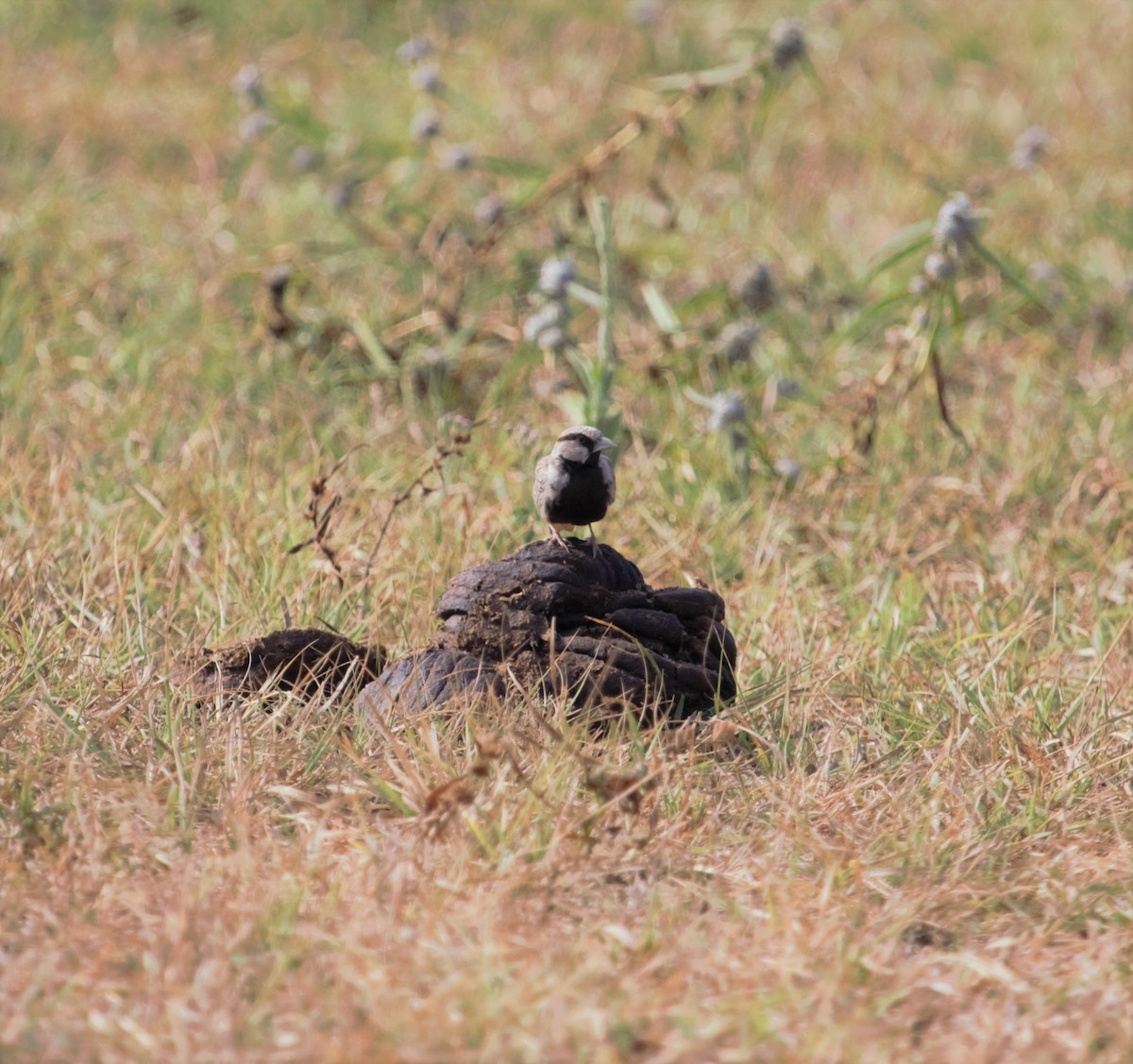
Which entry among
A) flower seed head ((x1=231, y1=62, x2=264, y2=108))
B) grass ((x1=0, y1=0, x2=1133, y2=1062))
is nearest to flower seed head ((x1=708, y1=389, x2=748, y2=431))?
grass ((x1=0, y1=0, x2=1133, y2=1062))

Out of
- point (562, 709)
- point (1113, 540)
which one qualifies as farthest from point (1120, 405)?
point (562, 709)

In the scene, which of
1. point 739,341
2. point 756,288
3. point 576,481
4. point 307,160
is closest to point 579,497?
point 576,481

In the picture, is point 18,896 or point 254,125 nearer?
point 18,896

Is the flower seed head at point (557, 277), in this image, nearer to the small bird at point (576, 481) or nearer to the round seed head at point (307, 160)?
the small bird at point (576, 481)

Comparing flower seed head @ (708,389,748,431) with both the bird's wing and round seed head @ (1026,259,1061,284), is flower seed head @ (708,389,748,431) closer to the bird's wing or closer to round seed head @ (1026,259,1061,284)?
the bird's wing

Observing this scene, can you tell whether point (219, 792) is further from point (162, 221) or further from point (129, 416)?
point (162, 221)

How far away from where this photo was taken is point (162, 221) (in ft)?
17.7

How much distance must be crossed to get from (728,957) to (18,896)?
0.91 m

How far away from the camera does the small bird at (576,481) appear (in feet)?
8.84

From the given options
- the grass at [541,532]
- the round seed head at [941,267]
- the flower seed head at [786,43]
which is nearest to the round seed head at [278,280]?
the grass at [541,532]

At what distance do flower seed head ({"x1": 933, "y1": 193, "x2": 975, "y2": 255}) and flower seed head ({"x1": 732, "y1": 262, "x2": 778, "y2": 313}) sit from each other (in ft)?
2.36

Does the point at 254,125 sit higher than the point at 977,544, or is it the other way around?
the point at 254,125

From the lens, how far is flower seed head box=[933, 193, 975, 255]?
11.8 ft

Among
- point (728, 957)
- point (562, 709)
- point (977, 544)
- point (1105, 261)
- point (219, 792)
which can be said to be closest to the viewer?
point (728, 957)
